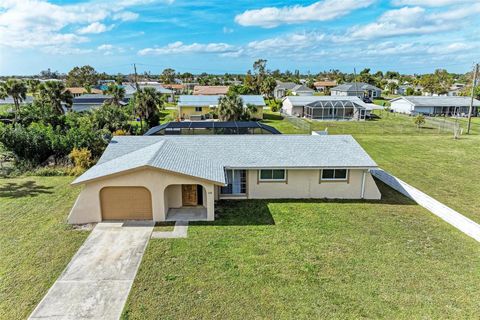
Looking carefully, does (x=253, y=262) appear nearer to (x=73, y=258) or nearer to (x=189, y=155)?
(x=73, y=258)

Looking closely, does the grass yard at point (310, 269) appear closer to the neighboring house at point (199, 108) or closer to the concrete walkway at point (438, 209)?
the concrete walkway at point (438, 209)

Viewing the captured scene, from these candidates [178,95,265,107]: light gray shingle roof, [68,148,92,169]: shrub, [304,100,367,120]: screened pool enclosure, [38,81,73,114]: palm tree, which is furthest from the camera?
[304,100,367,120]: screened pool enclosure

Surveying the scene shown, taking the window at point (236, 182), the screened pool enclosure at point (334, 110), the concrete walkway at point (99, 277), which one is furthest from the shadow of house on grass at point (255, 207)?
the screened pool enclosure at point (334, 110)

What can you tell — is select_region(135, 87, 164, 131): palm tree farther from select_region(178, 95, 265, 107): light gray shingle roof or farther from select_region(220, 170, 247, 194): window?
select_region(220, 170, 247, 194): window

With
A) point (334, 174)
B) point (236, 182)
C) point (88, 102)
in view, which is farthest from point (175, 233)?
point (88, 102)

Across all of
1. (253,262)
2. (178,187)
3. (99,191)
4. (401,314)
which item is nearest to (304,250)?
(253,262)

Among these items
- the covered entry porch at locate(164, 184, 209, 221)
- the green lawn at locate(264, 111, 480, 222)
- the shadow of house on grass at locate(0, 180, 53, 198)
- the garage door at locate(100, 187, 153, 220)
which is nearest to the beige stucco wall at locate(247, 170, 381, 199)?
the covered entry porch at locate(164, 184, 209, 221)
